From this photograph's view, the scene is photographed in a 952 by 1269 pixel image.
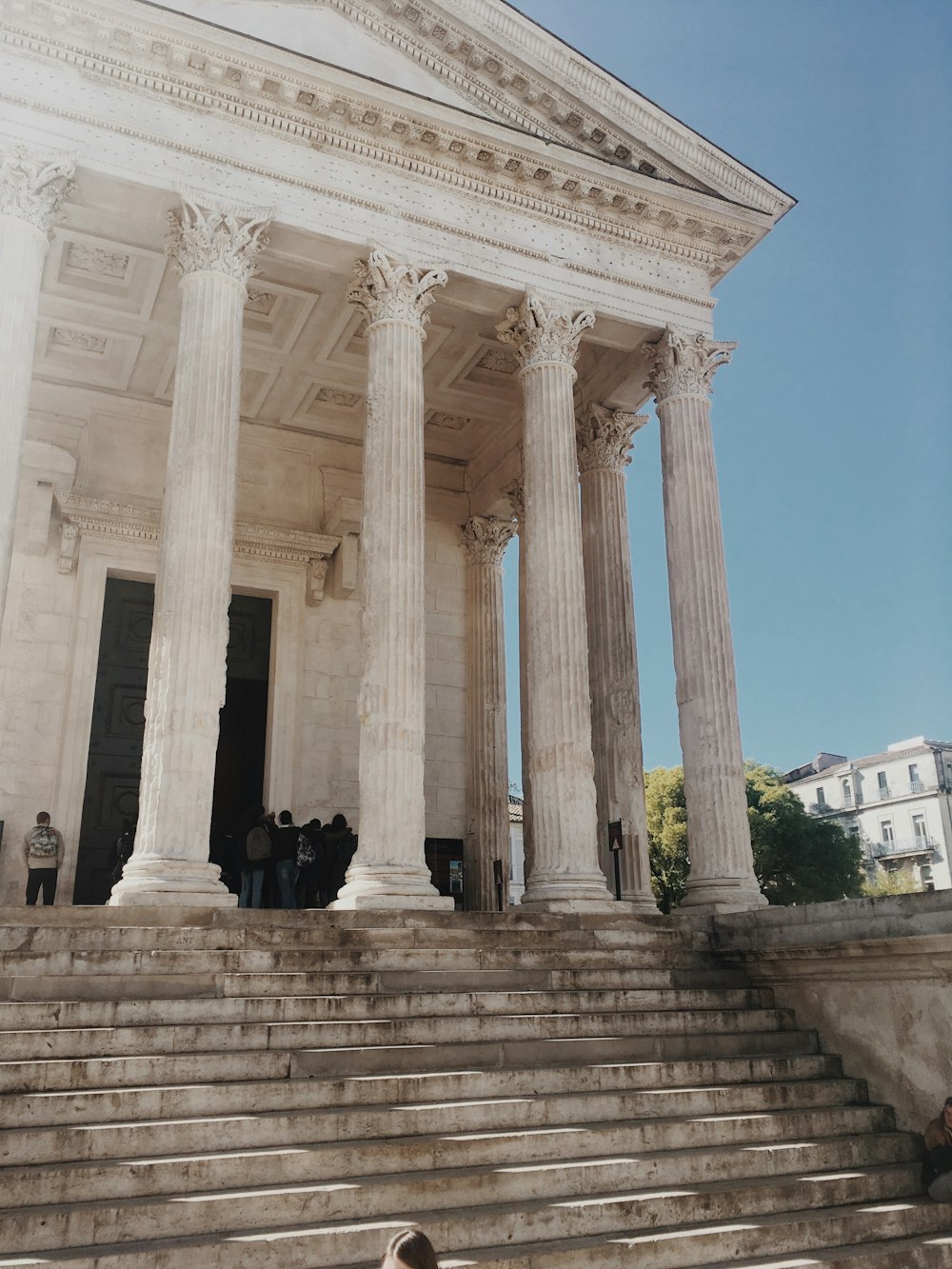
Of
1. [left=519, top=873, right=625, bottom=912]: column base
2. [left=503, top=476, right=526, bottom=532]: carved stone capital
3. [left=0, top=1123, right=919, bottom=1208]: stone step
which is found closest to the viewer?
[left=0, top=1123, right=919, bottom=1208]: stone step

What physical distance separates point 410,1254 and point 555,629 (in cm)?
1083

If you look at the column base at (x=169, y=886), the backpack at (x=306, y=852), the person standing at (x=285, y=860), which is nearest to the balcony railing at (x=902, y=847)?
the backpack at (x=306, y=852)

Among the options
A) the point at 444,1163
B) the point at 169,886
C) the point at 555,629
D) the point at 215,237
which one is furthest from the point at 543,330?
the point at 444,1163

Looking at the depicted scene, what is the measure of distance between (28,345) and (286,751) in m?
8.57

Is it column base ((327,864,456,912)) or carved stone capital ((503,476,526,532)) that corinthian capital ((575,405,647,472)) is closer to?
carved stone capital ((503,476,526,532))

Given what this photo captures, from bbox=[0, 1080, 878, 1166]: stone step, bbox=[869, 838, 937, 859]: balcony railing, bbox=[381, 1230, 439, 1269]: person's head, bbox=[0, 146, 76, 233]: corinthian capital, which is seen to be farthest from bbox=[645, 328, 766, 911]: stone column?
bbox=[869, 838, 937, 859]: balcony railing

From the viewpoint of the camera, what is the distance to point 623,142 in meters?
16.5

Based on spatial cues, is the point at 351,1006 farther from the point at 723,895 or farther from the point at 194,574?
the point at 723,895

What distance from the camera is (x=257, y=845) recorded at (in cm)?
1441

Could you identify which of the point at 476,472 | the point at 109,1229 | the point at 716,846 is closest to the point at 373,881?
the point at 716,846

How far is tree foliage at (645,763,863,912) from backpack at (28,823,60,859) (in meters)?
27.1

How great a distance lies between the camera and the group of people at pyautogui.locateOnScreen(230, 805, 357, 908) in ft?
47.9

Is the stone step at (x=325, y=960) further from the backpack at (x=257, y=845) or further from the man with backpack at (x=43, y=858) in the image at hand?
the man with backpack at (x=43, y=858)

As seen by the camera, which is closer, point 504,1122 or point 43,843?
point 504,1122
